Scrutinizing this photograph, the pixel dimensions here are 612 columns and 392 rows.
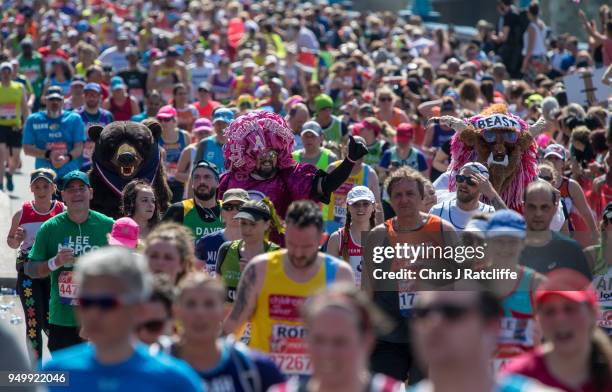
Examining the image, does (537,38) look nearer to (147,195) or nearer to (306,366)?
(147,195)

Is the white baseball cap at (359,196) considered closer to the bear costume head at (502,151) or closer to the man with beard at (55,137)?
the bear costume head at (502,151)

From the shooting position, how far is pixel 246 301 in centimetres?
745

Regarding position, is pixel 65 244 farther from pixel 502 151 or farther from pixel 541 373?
pixel 541 373

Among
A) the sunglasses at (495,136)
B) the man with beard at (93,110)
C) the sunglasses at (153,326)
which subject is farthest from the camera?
the man with beard at (93,110)

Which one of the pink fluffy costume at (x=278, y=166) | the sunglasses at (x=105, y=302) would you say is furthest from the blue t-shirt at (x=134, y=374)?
the pink fluffy costume at (x=278, y=166)

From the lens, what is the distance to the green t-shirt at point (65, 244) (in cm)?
927

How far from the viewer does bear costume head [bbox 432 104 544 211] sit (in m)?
10.7

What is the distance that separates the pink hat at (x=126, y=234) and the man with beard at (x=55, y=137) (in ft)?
19.3

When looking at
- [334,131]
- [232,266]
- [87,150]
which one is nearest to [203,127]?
[87,150]

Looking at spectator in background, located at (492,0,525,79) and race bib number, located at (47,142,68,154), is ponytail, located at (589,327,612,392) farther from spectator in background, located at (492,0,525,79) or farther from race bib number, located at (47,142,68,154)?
spectator in background, located at (492,0,525,79)

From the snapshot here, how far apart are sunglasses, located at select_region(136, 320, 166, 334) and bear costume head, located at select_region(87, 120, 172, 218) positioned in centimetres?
473

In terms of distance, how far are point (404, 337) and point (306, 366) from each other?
4.92 ft

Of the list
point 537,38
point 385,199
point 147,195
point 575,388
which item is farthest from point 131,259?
point 537,38

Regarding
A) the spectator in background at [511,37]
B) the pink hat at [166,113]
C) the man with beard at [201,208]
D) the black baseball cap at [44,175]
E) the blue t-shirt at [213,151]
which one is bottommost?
the man with beard at [201,208]
